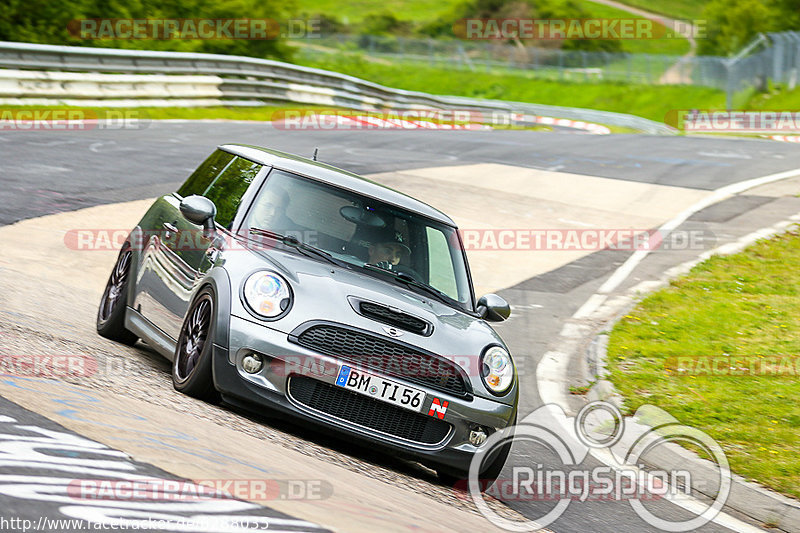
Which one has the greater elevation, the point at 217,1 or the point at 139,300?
the point at 217,1

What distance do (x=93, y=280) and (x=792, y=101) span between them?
38.1 m

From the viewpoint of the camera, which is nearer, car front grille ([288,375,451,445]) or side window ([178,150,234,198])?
car front grille ([288,375,451,445])

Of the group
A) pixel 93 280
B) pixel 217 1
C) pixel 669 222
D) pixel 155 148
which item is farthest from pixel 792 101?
pixel 93 280

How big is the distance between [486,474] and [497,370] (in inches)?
23.8

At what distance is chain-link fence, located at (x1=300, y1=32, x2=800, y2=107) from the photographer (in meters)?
43.8

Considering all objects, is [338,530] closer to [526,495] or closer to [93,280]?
[526,495]

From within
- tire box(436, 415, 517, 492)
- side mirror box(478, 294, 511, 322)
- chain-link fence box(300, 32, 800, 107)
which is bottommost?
tire box(436, 415, 517, 492)

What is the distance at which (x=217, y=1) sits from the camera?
122 ft

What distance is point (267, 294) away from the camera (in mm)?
5945

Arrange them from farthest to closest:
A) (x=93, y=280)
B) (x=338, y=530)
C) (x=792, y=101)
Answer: (x=792, y=101) < (x=93, y=280) < (x=338, y=530)

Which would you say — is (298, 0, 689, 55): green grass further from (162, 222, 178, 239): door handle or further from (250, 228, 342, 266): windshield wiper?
(250, 228, 342, 266): windshield wiper

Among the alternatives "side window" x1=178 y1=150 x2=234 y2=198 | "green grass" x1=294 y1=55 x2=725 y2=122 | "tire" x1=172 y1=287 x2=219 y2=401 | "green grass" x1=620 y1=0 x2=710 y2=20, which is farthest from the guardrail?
"green grass" x1=620 y1=0 x2=710 y2=20

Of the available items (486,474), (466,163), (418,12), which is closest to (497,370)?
(486,474)

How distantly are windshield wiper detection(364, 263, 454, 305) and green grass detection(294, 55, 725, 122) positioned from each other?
46925 mm
